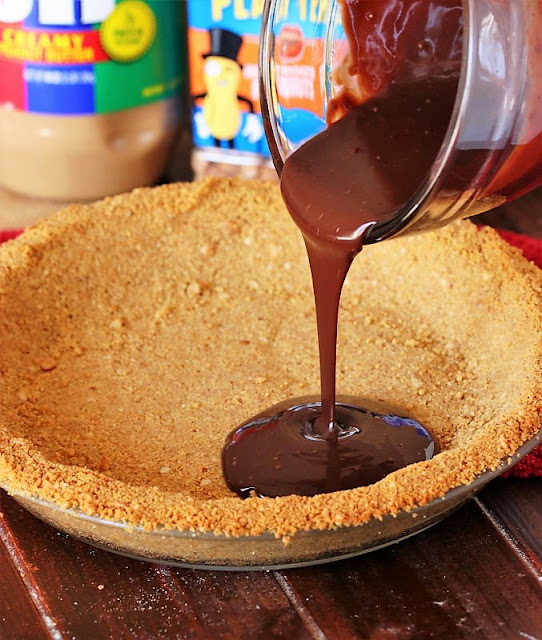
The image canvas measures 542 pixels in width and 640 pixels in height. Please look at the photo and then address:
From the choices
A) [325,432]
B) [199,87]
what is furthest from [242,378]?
[199,87]

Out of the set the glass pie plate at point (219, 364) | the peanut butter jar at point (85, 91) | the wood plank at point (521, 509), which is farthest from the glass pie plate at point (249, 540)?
the peanut butter jar at point (85, 91)

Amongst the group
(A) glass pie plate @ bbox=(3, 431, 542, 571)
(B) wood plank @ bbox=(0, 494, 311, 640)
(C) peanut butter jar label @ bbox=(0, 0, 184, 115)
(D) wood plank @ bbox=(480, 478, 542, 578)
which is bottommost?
(D) wood plank @ bbox=(480, 478, 542, 578)

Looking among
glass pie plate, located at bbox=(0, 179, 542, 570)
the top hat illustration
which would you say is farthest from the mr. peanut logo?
glass pie plate, located at bbox=(0, 179, 542, 570)

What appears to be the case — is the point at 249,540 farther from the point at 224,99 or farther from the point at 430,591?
the point at 224,99

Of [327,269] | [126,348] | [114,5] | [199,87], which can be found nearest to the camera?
[327,269]

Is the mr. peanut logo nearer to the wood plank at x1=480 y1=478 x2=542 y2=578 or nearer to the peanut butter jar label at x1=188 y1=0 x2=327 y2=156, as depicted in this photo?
the peanut butter jar label at x1=188 y1=0 x2=327 y2=156

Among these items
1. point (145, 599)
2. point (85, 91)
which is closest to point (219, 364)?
point (145, 599)

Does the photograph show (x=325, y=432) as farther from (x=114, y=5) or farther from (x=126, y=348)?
(x=114, y=5)
